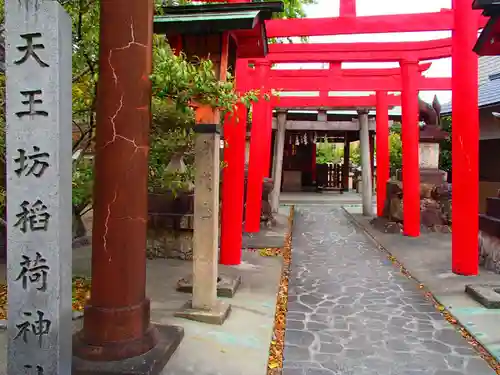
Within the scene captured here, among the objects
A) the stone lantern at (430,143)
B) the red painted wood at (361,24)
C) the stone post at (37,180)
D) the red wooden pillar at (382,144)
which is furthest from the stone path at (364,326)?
the red wooden pillar at (382,144)

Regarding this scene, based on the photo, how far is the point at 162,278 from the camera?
6.96 metres

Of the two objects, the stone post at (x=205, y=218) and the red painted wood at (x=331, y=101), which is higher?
the red painted wood at (x=331, y=101)

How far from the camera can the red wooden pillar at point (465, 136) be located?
277 inches

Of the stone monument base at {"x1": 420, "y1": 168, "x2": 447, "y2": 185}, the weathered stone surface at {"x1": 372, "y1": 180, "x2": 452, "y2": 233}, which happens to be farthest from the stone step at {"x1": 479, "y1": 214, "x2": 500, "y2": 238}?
the stone monument base at {"x1": 420, "y1": 168, "x2": 447, "y2": 185}

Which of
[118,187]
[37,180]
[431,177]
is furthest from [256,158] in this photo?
[37,180]

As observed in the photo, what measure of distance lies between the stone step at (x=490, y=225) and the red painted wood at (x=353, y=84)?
17.7ft

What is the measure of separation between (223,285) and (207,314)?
1130 mm

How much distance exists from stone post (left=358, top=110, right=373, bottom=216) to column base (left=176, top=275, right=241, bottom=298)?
32.6 ft

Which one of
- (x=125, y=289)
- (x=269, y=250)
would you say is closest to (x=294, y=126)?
(x=269, y=250)

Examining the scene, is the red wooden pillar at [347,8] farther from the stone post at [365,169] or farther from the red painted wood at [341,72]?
the stone post at [365,169]

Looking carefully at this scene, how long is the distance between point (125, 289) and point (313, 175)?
23.3 meters

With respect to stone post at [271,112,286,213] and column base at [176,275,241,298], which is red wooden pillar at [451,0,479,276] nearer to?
column base at [176,275,241,298]

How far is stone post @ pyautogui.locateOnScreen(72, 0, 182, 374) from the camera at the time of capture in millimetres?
3797

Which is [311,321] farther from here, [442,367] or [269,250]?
[269,250]
